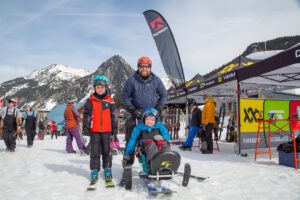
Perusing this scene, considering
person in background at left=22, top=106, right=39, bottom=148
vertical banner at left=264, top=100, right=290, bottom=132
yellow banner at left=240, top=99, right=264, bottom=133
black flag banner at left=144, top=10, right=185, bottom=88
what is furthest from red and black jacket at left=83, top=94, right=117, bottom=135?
person in background at left=22, top=106, right=39, bottom=148

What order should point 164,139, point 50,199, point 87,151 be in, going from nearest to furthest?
point 50,199, point 164,139, point 87,151

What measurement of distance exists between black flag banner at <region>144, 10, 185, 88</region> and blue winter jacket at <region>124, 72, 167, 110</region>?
568 cm

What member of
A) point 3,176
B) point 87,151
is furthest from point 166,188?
point 87,151

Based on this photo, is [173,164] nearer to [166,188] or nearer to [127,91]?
[166,188]

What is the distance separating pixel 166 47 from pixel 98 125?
680 cm

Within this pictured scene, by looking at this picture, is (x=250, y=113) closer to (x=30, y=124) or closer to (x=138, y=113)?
(x=138, y=113)

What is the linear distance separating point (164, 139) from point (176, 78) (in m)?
6.61

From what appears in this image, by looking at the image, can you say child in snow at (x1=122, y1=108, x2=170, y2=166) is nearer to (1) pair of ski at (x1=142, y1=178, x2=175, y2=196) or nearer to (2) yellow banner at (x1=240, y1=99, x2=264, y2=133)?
(1) pair of ski at (x1=142, y1=178, x2=175, y2=196)

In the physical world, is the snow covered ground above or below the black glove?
below

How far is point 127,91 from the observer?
13.8 ft

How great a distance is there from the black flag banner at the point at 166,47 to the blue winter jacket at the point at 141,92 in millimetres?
5675

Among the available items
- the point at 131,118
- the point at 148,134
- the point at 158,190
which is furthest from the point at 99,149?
the point at 158,190

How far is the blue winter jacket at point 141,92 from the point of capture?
4156 millimetres

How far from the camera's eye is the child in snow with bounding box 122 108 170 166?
357cm
